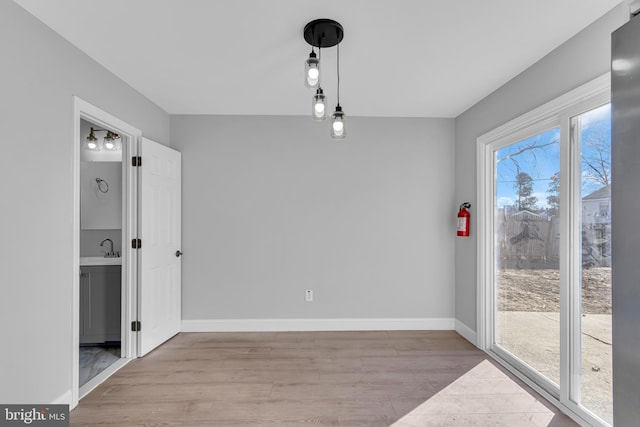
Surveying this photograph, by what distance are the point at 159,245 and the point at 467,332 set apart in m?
3.36

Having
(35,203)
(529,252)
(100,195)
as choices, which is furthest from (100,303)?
(529,252)

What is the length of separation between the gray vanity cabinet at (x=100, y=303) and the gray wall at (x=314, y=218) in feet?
2.26

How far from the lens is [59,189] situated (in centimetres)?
210

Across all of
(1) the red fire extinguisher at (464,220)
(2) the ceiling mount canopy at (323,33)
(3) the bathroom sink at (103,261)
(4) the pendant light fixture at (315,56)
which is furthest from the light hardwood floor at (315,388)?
(2) the ceiling mount canopy at (323,33)

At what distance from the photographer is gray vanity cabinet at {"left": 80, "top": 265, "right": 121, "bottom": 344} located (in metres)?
3.23

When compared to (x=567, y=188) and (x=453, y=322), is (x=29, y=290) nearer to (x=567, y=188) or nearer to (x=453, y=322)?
(x=567, y=188)

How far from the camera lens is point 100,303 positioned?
3.25 m

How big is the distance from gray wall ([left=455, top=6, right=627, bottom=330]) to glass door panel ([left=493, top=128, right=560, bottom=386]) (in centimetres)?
28

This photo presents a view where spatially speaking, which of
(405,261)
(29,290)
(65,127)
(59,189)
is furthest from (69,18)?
(405,261)

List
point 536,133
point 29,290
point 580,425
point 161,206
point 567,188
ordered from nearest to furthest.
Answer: point 29,290
point 580,425
point 567,188
point 536,133
point 161,206

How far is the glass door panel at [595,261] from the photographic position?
6.45ft

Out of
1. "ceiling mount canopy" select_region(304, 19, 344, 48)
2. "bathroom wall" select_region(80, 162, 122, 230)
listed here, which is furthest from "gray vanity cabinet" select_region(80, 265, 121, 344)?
"ceiling mount canopy" select_region(304, 19, 344, 48)

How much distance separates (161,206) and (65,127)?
1.27 m

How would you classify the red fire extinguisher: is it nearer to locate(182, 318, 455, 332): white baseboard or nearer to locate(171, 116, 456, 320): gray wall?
locate(171, 116, 456, 320): gray wall
